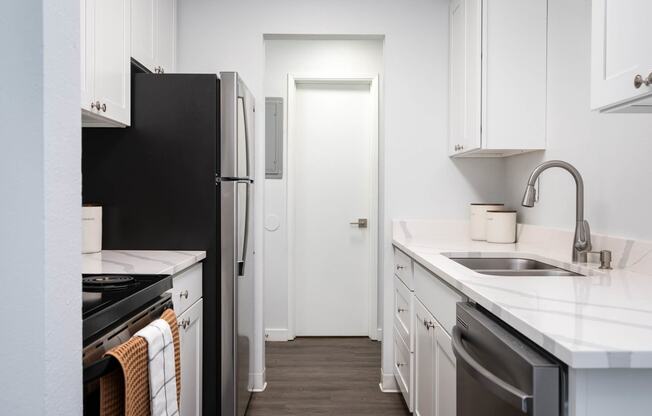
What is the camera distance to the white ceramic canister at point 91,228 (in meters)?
2.04

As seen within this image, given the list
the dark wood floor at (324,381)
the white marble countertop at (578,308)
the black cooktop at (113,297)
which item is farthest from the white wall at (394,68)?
the black cooktop at (113,297)

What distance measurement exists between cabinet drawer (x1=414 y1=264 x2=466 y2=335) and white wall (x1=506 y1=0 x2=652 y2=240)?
0.70 metres

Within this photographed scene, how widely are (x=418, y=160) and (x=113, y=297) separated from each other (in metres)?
2.11

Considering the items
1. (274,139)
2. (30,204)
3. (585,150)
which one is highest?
(274,139)

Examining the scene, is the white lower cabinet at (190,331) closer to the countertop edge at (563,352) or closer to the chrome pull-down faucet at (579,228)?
the countertop edge at (563,352)

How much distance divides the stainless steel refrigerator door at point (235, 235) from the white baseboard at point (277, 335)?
129cm

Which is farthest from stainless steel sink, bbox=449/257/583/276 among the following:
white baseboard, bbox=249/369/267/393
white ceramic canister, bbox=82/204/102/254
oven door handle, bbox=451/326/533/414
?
white ceramic canister, bbox=82/204/102/254

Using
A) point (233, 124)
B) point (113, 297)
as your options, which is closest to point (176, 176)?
point (233, 124)

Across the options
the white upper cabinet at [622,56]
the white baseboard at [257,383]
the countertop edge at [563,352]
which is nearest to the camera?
the countertop edge at [563,352]

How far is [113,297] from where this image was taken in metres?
1.18

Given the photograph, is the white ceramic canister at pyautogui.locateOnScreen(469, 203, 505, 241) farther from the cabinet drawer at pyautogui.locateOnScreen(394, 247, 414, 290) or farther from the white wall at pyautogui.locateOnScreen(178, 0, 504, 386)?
the cabinet drawer at pyautogui.locateOnScreen(394, 247, 414, 290)

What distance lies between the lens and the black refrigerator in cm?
216

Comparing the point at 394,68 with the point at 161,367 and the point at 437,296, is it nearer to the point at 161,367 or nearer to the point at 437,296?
the point at 437,296

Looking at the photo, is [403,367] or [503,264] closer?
[503,264]
